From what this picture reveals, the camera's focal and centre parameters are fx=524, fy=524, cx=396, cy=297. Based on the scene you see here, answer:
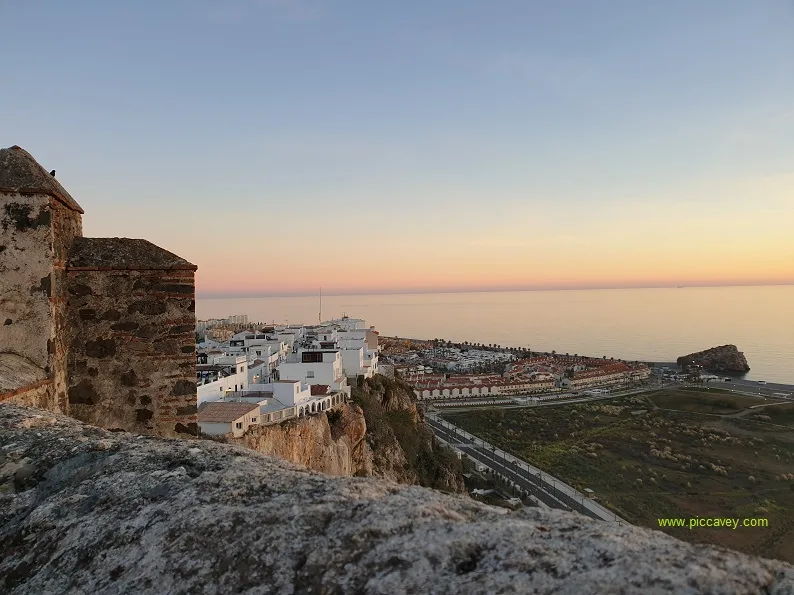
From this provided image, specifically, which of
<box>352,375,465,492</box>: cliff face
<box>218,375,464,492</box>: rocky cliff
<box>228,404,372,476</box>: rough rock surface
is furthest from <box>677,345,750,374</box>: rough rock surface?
<box>228,404,372,476</box>: rough rock surface

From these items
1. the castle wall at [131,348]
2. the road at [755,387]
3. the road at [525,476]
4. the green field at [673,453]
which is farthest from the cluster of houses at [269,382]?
the road at [755,387]

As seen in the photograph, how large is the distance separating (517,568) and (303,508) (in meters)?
0.63

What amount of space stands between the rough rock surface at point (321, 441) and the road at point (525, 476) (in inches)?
309

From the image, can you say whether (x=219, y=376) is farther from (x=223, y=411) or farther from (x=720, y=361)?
(x=720, y=361)

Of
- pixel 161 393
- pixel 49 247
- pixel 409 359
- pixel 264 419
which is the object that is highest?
pixel 49 247

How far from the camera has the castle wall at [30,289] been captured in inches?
145

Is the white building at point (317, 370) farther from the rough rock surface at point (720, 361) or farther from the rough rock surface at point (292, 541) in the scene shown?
the rough rock surface at point (720, 361)

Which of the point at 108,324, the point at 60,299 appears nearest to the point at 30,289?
the point at 60,299

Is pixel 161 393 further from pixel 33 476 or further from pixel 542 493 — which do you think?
pixel 542 493

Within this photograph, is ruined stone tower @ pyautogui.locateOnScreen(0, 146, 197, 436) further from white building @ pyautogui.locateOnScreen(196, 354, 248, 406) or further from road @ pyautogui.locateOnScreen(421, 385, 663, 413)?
road @ pyautogui.locateOnScreen(421, 385, 663, 413)

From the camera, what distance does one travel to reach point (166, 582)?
1271mm

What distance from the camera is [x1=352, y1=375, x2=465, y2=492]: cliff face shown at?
24.3 meters

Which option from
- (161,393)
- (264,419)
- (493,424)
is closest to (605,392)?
(493,424)

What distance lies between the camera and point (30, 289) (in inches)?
148
